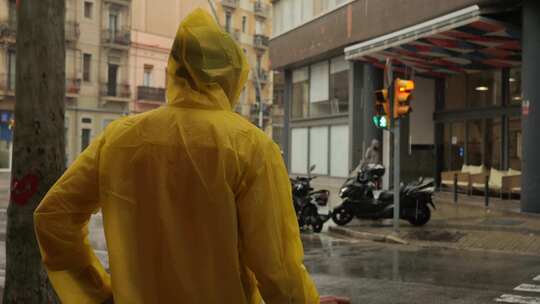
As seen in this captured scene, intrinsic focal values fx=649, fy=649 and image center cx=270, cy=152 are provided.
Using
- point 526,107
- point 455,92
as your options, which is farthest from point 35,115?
point 455,92

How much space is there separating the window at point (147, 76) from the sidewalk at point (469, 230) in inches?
1366

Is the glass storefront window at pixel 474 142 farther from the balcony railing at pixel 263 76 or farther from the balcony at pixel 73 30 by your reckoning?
the balcony railing at pixel 263 76

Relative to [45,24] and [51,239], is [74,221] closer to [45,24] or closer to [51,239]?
[51,239]

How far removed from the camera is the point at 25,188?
175 inches

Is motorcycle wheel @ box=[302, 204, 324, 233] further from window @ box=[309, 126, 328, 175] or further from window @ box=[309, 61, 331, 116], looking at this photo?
window @ box=[309, 61, 331, 116]

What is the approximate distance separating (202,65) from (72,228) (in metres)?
0.68

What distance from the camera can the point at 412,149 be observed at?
25656 mm

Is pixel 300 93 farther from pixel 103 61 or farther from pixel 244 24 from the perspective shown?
pixel 244 24

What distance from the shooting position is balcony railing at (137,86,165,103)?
47.2 meters

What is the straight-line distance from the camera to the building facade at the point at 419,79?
16562 mm

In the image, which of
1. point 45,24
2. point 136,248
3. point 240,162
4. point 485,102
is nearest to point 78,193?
point 136,248

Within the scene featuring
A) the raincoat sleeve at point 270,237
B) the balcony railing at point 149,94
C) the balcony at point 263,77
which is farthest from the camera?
the balcony at point 263,77

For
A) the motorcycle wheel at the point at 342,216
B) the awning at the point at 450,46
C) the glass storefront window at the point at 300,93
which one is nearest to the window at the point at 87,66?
the glass storefront window at the point at 300,93

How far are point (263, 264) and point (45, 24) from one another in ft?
10.4
